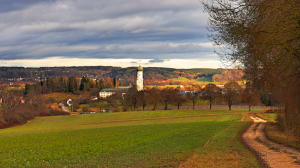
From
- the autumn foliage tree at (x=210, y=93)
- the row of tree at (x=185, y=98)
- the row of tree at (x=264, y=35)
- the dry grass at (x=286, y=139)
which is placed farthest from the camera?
the autumn foliage tree at (x=210, y=93)

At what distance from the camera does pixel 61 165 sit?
49.2ft

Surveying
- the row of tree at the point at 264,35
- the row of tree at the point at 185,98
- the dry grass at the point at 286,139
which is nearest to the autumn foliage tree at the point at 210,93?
the row of tree at the point at 185,98

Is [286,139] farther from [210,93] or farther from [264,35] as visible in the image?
[210,93]

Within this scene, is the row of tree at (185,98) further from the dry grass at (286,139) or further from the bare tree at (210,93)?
the dry grass at (286,139)

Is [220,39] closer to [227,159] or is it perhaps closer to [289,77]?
[289,77]

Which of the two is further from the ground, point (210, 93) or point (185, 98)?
point (210, 93)

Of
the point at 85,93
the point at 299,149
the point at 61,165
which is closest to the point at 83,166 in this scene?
Answer: the point at 61,165

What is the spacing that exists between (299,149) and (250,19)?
8.03m

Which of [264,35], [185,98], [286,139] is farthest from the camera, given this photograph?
[185,98]

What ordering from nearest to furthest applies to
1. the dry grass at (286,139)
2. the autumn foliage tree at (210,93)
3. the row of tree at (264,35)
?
the row of tree at (264,35) → the dry grass at (286,139) → the autumn foliage tree at (210,93)

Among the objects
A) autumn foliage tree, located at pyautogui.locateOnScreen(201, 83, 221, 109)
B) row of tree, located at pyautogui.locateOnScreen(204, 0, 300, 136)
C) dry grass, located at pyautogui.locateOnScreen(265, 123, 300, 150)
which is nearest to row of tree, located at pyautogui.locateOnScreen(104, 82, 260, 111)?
autumn foliage tree, located at pyautogui.locateOnScreen(201, 83, 221, 109)

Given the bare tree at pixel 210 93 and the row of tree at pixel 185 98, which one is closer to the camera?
the row of tree at pixel 185 98

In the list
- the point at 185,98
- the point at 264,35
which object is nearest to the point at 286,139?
the point at 264,35

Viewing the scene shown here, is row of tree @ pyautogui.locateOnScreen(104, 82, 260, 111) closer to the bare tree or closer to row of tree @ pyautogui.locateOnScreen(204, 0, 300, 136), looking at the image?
the bare tree
